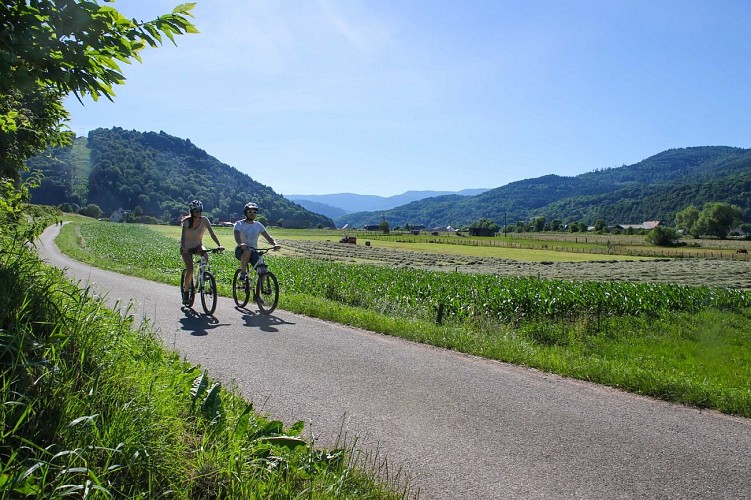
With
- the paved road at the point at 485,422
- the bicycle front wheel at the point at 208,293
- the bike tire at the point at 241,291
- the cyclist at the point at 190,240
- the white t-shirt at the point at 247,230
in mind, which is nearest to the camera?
the paved road at the point at 485,422

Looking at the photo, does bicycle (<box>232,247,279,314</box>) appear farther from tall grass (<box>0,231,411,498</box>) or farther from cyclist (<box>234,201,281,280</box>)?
tall grass (<box>0,231,411,498</box>)

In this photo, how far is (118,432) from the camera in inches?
100

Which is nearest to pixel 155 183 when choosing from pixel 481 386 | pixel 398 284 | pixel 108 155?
pixel 108 155

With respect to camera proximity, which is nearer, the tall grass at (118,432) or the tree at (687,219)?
the tall grass at (118,432)

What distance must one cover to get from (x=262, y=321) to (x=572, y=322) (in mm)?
9861

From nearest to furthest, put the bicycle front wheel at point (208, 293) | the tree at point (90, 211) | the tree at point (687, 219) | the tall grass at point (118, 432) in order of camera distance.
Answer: the tall grass at point (118, 432) → the bicycle front wheel at point (208, 293) → the tree at point (90, 211) → the tree at point (687, 219)

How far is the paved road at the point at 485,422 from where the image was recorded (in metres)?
3.42

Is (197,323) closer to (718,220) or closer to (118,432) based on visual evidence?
(118,432)

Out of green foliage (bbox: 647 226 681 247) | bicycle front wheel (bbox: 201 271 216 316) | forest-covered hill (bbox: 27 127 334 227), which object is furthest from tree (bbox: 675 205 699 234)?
bicycle front wheel (bbox: 201 271 216 316)

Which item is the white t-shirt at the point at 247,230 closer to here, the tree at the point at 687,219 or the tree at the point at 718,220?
the tree at the point at 718,220

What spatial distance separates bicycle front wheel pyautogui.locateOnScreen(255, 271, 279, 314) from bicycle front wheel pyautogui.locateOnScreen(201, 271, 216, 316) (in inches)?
35.8

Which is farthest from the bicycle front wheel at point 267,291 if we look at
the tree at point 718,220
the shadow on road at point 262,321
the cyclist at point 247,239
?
the tree at point 718,220

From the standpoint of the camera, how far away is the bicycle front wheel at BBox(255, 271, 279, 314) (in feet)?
32.8

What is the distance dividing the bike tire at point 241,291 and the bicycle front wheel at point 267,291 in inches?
13.5
